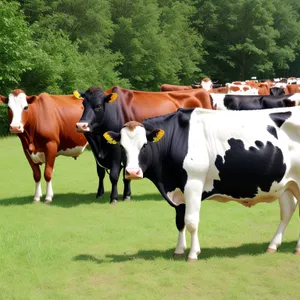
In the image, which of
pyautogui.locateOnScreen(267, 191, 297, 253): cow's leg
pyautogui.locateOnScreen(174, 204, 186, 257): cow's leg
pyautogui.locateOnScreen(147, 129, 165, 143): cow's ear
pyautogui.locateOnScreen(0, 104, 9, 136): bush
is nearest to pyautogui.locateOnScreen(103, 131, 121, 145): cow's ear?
pyautogui.locateOnScreen(147, 129, 165, 143): cow's ear

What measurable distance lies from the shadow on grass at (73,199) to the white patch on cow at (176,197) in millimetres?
3651

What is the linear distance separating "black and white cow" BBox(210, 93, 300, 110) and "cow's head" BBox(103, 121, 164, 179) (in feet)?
21.1

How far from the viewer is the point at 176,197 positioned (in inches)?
238

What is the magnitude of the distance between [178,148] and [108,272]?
1.61 meters

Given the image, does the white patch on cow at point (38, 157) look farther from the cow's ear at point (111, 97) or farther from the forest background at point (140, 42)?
the forest background at point (140, 42)

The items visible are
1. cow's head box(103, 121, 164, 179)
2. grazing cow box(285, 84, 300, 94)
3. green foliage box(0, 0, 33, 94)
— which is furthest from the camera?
green foliage box(0, 0, 33, 94)

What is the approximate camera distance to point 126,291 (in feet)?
16.5

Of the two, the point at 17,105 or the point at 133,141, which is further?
the point at 17,105

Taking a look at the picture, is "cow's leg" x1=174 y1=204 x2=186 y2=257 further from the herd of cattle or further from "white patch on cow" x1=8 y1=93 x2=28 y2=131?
"white patch on cow" x1=8 y1=93 x2=28 y2=131

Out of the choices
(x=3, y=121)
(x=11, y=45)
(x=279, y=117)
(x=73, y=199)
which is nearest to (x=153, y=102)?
(x=73, y=199)

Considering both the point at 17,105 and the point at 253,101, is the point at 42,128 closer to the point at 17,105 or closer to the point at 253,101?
the point at 17,105

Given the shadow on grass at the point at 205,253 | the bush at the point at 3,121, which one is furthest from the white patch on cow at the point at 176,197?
the bush at the point at 3,121

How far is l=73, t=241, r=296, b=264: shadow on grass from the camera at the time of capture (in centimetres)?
607

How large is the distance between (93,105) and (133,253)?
3.30m
